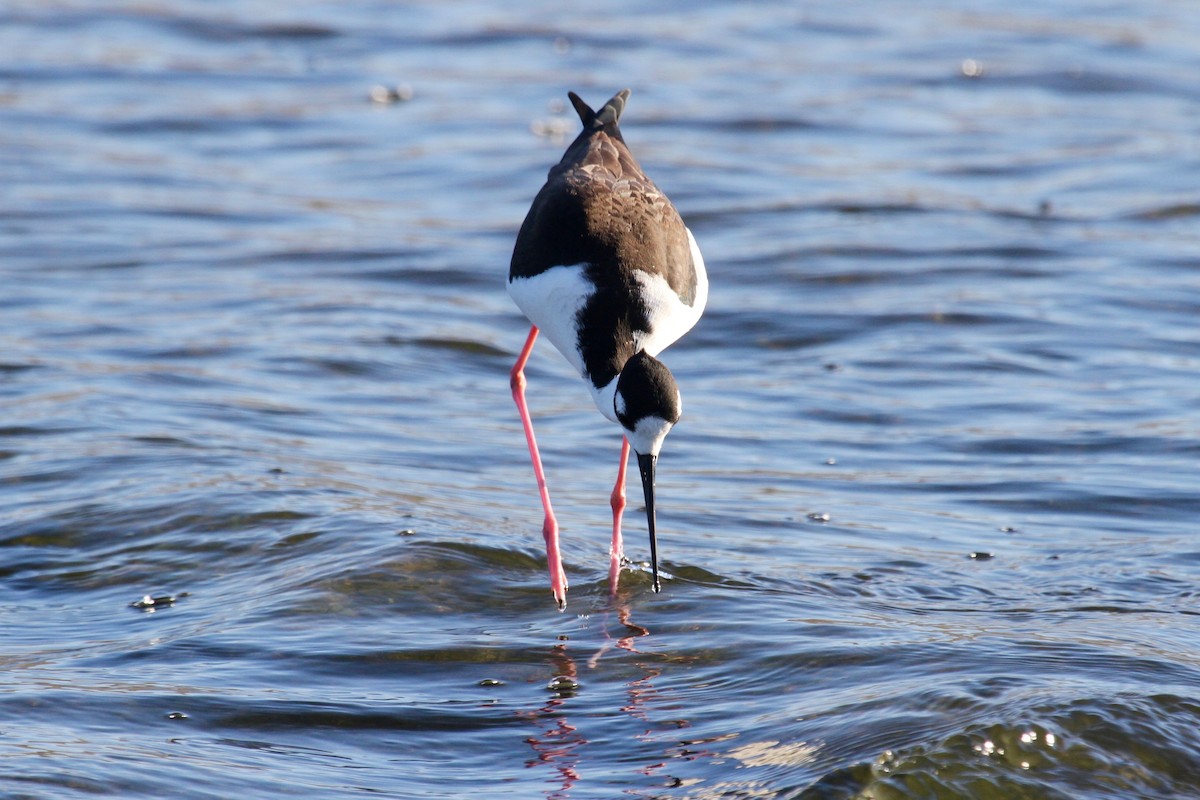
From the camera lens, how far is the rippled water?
16.9ft

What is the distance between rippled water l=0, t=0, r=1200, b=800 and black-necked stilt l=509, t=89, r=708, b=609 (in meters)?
0.64

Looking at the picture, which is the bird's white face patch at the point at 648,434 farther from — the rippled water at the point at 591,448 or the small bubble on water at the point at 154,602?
the small bubble on water at the point at 154,602

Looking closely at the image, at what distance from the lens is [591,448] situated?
8617mm

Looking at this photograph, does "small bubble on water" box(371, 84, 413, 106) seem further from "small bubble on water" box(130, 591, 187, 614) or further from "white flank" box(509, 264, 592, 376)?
"small bubble on water" box(130, 591, 187, 614)

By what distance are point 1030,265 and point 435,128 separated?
6.47 metres

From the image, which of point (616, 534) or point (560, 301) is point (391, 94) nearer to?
point (560, 301)

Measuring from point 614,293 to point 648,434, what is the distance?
0.66 m

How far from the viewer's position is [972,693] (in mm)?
5156

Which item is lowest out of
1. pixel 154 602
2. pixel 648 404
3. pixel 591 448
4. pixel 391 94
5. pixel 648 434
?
pixel 154 602

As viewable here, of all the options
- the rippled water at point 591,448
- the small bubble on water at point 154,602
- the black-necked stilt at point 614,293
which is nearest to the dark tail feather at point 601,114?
the black-necked stilt at point 614,293

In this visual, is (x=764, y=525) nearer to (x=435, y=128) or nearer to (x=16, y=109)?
(x=435, y=128)

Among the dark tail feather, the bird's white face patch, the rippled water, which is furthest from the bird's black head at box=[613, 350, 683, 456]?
the dark tail feather

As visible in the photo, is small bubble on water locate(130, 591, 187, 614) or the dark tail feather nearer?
small bubble on water locate(130, 591, 187, 614)

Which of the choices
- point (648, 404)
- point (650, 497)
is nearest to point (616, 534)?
point (650, 497)
